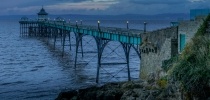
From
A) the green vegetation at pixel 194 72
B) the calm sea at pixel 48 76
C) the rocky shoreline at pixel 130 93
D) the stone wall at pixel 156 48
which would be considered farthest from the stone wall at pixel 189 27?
the calm sea at pixel 48 76

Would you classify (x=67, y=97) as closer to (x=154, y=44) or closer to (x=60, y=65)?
(x=154, y=44)

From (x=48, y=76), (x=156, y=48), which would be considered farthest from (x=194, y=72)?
(x=48, y=76)

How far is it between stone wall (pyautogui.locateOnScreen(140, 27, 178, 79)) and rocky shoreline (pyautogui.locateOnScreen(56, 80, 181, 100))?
4.31 metres

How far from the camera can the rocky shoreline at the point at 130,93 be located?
22516 mm

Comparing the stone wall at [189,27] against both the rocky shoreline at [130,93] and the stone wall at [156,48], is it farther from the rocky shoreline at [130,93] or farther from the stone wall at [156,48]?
the rocky shoreline at [130,93]

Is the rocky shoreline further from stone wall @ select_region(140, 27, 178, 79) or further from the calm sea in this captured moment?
the calm sea

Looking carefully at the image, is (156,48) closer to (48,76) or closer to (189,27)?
(189,27)

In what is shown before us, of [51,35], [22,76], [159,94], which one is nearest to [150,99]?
[159,94]

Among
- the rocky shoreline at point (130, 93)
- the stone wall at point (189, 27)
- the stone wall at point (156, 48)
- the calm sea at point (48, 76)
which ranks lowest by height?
the calm sea at point (48, 76)

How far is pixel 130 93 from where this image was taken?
25.9 meters

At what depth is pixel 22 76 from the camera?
53.8 metres

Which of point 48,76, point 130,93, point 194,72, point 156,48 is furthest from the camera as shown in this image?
point 48,76

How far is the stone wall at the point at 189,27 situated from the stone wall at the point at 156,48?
3.53 ft

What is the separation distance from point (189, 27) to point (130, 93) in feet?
25.7
